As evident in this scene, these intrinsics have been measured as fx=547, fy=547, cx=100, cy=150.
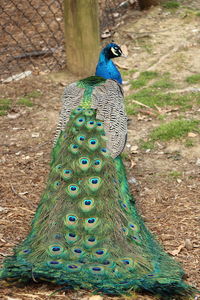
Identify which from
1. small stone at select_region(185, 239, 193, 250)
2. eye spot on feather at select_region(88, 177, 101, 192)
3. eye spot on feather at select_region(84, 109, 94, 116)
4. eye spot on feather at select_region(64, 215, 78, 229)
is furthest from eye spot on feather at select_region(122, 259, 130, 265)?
eye spot on feather at select_region(84, 109, 94, 116)

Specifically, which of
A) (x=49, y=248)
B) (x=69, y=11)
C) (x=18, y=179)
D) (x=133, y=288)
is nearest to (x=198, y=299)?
(x=133, y=288)

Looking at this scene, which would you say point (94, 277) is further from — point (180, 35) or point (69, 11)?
point (180, 35)

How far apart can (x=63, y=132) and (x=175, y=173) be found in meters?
1.36

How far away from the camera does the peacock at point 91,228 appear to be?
3.01 m

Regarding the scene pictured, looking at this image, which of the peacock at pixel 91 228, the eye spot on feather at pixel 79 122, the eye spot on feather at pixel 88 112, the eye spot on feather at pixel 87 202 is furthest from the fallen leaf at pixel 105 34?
the eye spot on feather at pixel 87 202

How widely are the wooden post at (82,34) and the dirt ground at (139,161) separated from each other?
0.83ft

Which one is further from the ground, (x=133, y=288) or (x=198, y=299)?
(x=133, y=288)

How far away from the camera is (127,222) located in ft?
11.3

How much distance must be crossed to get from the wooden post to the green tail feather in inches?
116

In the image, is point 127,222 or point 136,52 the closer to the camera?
Answer: point 127,222

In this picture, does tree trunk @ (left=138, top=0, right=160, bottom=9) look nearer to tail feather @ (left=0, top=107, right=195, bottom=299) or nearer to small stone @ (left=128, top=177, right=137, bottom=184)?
small stone @ (left=128, top=177, right=137, bottom=184)

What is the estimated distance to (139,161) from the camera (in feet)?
17.1

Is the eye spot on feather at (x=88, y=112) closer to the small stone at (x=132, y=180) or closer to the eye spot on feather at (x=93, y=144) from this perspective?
the eye spot on feather at (x=93, y=144)

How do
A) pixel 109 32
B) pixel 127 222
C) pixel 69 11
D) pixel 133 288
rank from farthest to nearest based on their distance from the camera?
1. pixel 109 32
2. pixel 69 11
3. pixel 127 222
4. pixel 133 288
